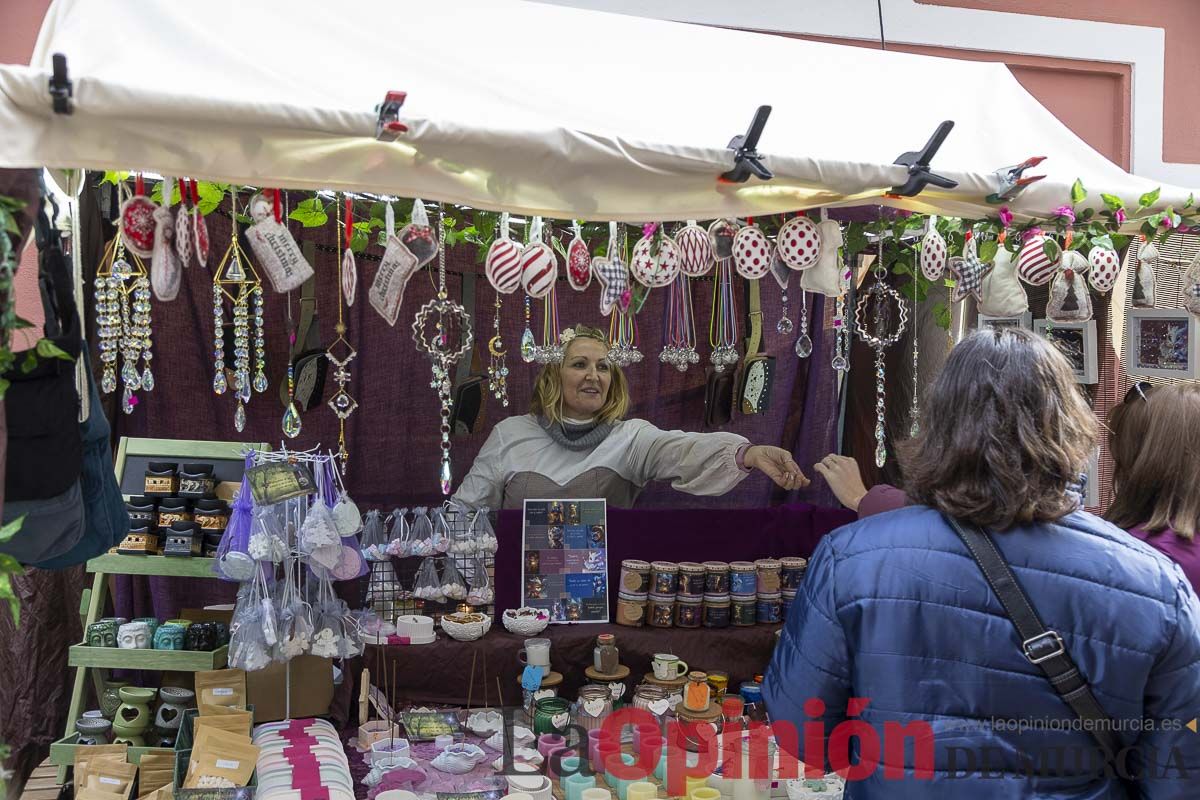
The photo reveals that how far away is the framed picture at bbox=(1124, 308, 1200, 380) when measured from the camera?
324 centimetres

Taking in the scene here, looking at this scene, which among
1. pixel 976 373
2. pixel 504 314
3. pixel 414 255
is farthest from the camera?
pixel 504 314

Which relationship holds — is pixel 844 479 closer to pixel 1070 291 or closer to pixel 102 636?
pixel 1070 291

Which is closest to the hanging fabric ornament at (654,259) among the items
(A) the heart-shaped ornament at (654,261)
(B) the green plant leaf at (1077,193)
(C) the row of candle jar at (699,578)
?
(A) the heart-shaped ornament at (654,261)

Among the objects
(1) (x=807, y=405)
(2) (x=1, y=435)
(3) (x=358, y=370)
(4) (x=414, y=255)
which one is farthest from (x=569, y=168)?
(1) (x=807, y=405)

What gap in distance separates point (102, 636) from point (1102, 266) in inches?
121

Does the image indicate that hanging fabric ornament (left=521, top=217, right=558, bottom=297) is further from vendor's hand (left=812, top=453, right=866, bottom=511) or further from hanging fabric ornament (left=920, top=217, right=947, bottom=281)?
vendor's hand (left=812, top=453, right=866, bottom=511)

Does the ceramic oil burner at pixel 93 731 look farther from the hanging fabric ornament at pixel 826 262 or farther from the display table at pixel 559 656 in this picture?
the hanging fabric ornament at pixel 826 262

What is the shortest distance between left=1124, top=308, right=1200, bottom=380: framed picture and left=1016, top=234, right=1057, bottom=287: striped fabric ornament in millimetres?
672

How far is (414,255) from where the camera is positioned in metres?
2.40

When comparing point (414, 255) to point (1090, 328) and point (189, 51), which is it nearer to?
point (189, 51)

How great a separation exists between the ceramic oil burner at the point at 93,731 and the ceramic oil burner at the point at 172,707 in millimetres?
144

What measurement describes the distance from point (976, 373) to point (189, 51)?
64.7 inches

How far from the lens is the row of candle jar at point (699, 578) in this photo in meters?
3.62

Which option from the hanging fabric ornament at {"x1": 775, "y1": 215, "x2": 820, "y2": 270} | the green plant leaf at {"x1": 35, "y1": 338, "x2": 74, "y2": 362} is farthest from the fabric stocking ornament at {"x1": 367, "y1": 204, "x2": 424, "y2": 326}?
the hanging fabric ornament at {"x1": 775, "y1": 215, "x2": 820, "y2": 270}
